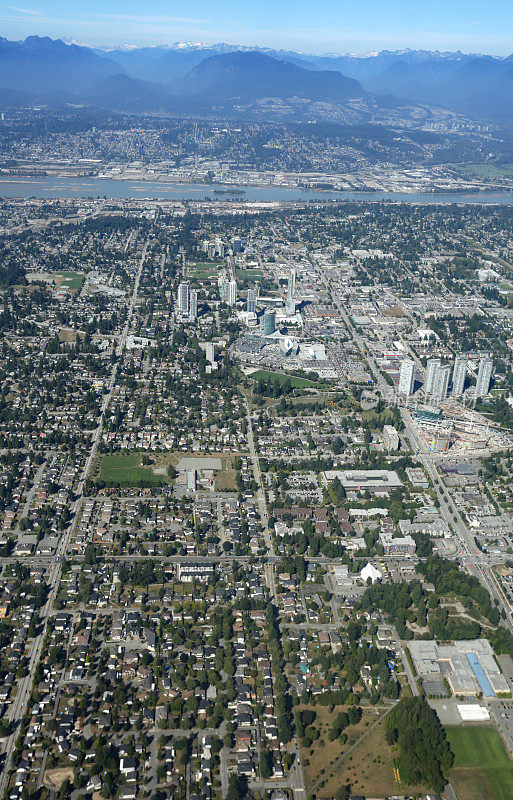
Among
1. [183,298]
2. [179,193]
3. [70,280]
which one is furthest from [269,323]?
[179,193]

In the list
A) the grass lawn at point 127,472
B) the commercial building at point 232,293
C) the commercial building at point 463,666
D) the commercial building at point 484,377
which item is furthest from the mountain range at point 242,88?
the commercial building at point 463,666

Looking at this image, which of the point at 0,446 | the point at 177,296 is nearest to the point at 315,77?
the point at 177,296

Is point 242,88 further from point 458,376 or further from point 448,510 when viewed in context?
point 448,510

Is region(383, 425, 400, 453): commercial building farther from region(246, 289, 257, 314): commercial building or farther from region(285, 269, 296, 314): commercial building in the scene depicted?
region(285, 269, 296, 314): commercial building

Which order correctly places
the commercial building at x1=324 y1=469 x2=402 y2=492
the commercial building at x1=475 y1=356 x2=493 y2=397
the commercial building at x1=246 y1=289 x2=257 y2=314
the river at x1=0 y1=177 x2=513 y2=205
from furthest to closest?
the river at x1=0 y1=177 x2=513 y2=205
the commercial building at x1=246 y1=289 x2=257 y2=314
the commercial building at x1=475 y1=356 x2=493 y2=397
the commercial building at x1=324 y1=469 x2=402 y2=492

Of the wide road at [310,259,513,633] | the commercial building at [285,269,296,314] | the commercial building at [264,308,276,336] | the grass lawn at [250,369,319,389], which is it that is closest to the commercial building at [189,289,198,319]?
the commercial building at [264,308,276,336]

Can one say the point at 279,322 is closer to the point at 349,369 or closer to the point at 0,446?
the point at 349,369
